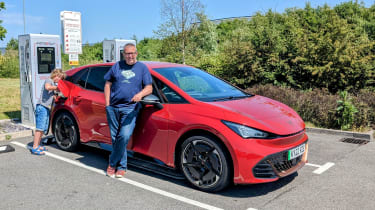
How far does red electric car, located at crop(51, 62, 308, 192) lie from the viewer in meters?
3.95

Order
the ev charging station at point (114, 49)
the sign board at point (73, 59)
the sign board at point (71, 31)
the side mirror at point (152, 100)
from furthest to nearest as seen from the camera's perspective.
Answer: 1. the ev charging station at point (114, 49)
2. the sign board at point (73, 59)
3. the sign board at point (71, 31)
4. the side mirror at point (152, 100)

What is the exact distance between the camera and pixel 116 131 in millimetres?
4754

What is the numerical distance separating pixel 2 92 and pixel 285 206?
46.0ft

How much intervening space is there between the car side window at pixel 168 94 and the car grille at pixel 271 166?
126 cm

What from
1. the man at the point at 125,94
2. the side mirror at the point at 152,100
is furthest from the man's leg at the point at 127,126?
the side mirror at the point at 152,100

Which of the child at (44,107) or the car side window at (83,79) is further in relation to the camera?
the child at (44,107)

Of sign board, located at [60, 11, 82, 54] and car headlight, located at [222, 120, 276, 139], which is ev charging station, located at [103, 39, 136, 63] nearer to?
sign board, located at [60, 11, 82, 54]

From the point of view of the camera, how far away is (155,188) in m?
4.44

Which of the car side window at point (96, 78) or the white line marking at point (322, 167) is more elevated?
the car side window at point (96, 78)

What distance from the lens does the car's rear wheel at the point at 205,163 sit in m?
4.04

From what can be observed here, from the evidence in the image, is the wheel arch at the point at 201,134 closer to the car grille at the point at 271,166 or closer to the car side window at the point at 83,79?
the car grille at the point at 271,166

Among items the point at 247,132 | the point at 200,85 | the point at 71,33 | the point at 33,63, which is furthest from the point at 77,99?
the point at 71,33

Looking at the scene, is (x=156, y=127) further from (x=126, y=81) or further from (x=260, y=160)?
(x=260, y=160)

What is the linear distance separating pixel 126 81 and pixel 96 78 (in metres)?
1.21
